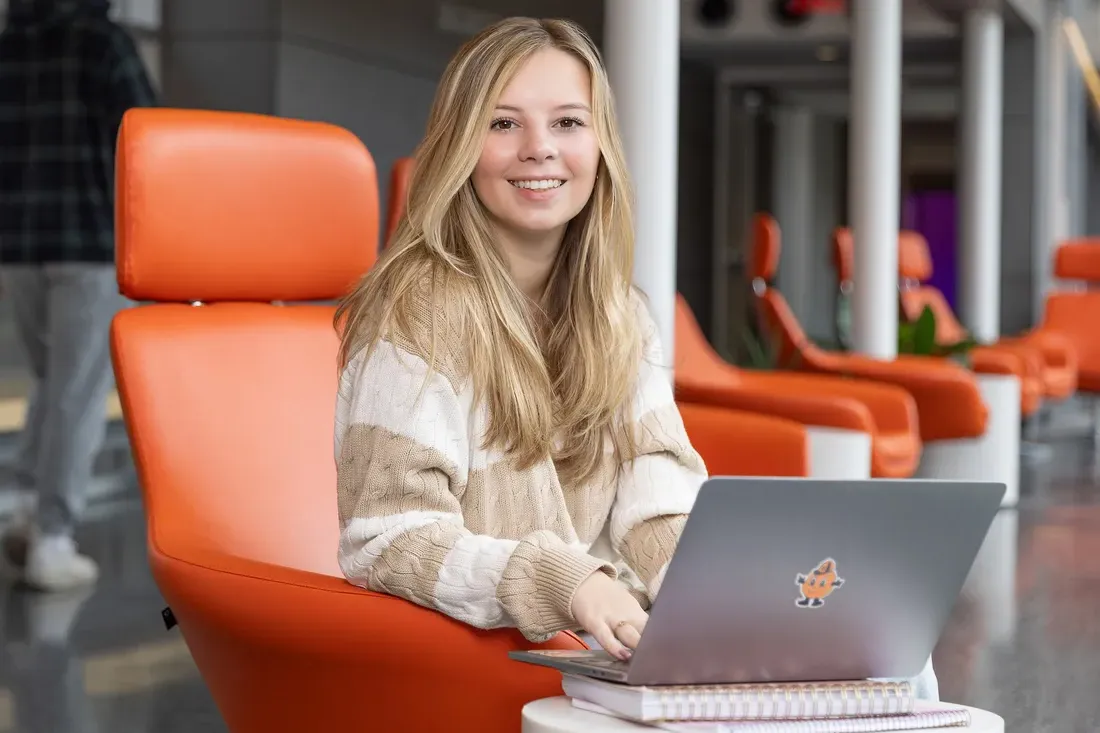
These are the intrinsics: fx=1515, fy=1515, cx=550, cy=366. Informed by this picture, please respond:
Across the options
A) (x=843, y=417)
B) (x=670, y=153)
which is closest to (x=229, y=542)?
(x=670, y=153)

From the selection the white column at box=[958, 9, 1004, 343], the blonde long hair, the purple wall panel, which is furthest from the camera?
the purple wall panel

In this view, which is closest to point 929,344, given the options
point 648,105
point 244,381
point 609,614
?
point 648,105

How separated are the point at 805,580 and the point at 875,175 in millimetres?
5797

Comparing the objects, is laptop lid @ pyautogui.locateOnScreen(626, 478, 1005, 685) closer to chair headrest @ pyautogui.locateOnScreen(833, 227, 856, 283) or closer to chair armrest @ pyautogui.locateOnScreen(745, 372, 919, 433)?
chair armrest @ pyautogui.locateOnScreen(745, 372, 919, 433)

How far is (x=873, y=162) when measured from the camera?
22.3 feet

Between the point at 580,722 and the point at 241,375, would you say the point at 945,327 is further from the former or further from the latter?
the point at 580,722

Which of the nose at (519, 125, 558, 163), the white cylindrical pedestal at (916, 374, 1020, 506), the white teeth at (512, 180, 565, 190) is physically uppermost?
the nose at (519, 125, 558, 163)

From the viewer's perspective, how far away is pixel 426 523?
4.82 ft

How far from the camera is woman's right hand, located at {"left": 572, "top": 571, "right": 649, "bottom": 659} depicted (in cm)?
130

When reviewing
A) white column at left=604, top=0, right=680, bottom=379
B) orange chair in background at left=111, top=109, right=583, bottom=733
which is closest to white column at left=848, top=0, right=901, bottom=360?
white column at left=604, top=0, right=680, bottom=379

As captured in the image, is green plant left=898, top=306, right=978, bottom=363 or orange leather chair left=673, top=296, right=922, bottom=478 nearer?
orange leather chair left=673, top=296, right=922, bottom=478

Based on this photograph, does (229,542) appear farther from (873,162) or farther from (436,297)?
(873,162)

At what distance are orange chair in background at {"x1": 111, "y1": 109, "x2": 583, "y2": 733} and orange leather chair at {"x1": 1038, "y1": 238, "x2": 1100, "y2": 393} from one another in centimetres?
757

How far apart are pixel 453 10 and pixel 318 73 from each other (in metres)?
1.45
